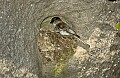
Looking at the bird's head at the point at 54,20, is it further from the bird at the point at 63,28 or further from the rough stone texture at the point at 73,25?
the rough stone texture at the point at 73,25

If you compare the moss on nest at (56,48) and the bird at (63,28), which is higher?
the bird at (63,28)

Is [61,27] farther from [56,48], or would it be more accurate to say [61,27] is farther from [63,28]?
[56,48]

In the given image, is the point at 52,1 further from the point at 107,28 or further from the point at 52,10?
the point at 107,28

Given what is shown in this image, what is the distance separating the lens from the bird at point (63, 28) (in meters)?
1.61

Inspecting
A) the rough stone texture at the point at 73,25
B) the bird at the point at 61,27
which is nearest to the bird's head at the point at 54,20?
the bird at the point at 61,27

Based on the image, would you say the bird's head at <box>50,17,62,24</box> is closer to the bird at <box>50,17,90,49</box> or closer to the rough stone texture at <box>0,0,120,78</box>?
the bird at <box>50,17,90,49</box>

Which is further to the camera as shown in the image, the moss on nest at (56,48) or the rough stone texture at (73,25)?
the moss on nest at (56,48)

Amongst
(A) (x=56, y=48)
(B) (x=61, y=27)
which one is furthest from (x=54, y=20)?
(A) (x=56, y=48)

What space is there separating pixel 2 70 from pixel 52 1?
0.42 m

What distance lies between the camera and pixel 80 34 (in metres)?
1.58

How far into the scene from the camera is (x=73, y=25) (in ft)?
5.14

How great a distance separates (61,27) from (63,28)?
0.01 meters

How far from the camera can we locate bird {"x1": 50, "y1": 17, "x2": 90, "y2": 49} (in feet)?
5.29

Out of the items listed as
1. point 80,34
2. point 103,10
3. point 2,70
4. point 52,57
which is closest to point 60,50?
point 52,57
